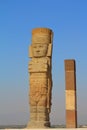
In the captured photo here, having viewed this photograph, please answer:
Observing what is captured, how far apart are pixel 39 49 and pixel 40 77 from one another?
6.09 feet

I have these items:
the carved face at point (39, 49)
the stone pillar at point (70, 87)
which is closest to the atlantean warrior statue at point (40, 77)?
the carved face at point (39, 49)

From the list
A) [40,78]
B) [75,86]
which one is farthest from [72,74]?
[40,78]

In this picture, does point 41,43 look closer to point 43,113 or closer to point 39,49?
point 39,49

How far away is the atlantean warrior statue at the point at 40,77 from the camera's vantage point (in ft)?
72.1

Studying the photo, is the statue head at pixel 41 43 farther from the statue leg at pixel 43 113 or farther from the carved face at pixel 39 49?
the statue leg at pixel 43 113

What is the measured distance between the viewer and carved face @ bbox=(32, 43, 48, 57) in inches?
890

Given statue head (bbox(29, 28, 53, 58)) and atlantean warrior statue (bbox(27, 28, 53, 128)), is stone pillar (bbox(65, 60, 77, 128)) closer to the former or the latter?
atlantean warrior statue (bbox(27, 28, 53, 128))

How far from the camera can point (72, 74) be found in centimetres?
2142

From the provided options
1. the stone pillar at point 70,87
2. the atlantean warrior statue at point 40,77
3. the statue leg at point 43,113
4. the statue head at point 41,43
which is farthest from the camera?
the statue head at point 41,43

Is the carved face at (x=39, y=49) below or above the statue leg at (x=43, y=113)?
above

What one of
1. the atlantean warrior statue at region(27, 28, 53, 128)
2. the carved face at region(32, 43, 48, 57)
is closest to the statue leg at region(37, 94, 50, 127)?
the atlantean warrior statue at region(27, 28, 53, 128)

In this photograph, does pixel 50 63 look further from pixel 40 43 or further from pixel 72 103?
pixel 72 103

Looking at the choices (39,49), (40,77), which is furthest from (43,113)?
(39,49)

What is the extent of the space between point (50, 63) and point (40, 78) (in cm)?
121
